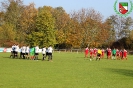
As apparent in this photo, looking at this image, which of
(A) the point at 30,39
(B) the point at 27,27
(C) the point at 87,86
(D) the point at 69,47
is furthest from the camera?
(D) the point at 69,47

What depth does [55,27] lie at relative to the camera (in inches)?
3469

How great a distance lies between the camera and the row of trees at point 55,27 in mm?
79250

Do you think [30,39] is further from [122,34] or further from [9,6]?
[122,34]

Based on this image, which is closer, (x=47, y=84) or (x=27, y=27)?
(x=47, y=84)

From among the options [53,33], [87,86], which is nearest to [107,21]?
[53,33]

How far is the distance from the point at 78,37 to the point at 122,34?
657 inches

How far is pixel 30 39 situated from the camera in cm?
7850

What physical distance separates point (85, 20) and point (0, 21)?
24.8 meters

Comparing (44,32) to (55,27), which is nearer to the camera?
(44,32)

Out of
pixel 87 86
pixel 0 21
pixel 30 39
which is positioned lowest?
pixel 87 86

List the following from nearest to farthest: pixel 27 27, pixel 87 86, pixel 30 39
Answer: pixel 87 86, pixel 30 39, pixel 27 27

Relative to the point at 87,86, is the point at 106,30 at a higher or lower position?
higher

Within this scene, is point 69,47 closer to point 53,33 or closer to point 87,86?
point 53,33

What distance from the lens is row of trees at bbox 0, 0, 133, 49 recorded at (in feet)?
260
